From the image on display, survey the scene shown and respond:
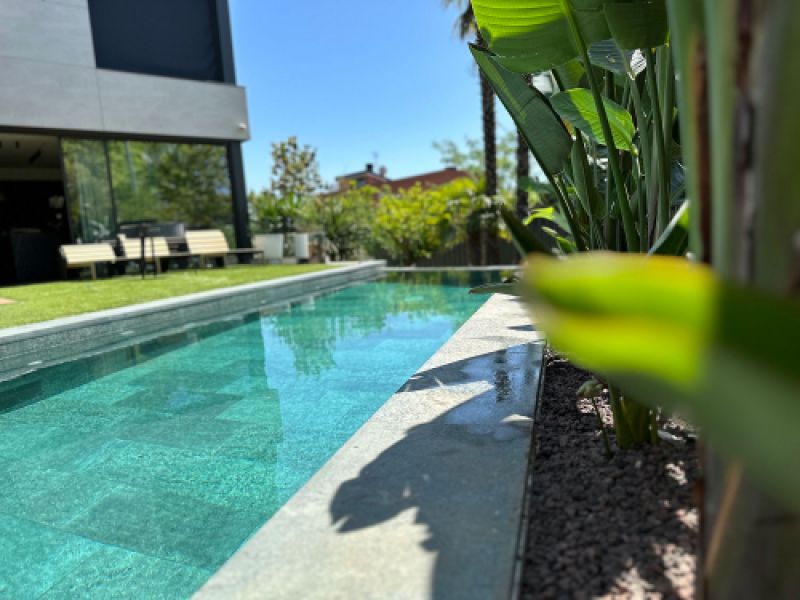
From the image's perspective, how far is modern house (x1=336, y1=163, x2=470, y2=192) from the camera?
38.2m

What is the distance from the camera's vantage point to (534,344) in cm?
311

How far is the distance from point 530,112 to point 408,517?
1.61 m

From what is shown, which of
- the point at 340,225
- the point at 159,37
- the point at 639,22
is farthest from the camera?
the point at 340,225

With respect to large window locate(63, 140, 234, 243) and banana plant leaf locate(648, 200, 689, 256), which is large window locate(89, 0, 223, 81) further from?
banana plant leaf locate(648, 200, 689, 256)

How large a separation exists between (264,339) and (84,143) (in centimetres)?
868

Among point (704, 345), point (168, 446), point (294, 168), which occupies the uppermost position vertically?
point (294, 168)

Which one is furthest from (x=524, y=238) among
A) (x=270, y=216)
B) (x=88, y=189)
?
(x=270, y=216)

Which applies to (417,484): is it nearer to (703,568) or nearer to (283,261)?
(703,568)

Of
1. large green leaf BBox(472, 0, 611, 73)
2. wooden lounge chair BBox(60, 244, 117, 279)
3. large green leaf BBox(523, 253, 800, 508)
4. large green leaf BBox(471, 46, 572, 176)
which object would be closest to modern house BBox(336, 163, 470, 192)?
wooden lounge chair BBox(60, 244, 117, 279)

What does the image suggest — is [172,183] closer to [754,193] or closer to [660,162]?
[660,162]

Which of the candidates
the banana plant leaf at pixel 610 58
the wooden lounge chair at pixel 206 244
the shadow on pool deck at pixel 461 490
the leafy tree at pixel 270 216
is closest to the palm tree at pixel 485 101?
the leafy tree at pixel 270 216

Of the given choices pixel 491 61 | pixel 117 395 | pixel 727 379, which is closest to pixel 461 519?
pixel 727 379

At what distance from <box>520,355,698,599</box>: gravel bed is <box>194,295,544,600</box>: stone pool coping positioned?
8 cm

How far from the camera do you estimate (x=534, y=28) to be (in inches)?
68.0
